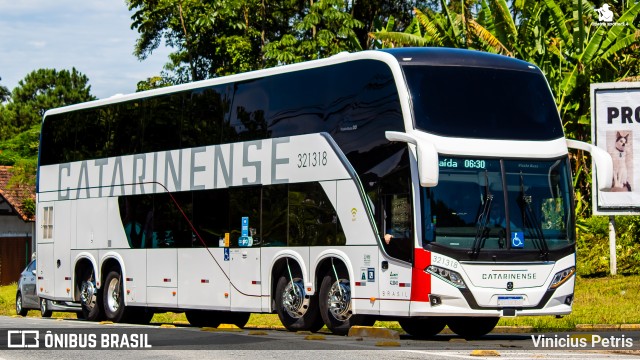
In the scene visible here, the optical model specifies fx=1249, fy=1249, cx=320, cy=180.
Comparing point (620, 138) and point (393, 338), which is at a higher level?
point (620, 138)

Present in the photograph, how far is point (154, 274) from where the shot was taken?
23.2 metres

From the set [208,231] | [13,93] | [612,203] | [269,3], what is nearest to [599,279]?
[612,203]

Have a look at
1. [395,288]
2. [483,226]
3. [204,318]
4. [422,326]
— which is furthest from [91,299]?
[483,226]

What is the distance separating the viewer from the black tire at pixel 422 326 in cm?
1867

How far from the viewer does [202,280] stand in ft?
71.5

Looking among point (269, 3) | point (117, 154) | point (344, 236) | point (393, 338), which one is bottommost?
point (393, 338)

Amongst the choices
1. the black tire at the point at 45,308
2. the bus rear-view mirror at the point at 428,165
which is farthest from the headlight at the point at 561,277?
the black tire at the point at 45,308

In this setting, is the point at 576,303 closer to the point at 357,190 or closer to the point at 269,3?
the point at 357,190

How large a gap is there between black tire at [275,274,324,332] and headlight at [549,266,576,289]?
147 inches

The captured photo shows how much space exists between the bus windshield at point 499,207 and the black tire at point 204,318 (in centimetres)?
828

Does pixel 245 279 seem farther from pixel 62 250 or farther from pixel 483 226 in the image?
pixel 62 250

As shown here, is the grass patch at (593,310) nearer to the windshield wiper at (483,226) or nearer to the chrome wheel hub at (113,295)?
the chrome wheel hub at (113,295)

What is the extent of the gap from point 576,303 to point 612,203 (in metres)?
3.23

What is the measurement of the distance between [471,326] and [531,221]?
2589 millimetres
